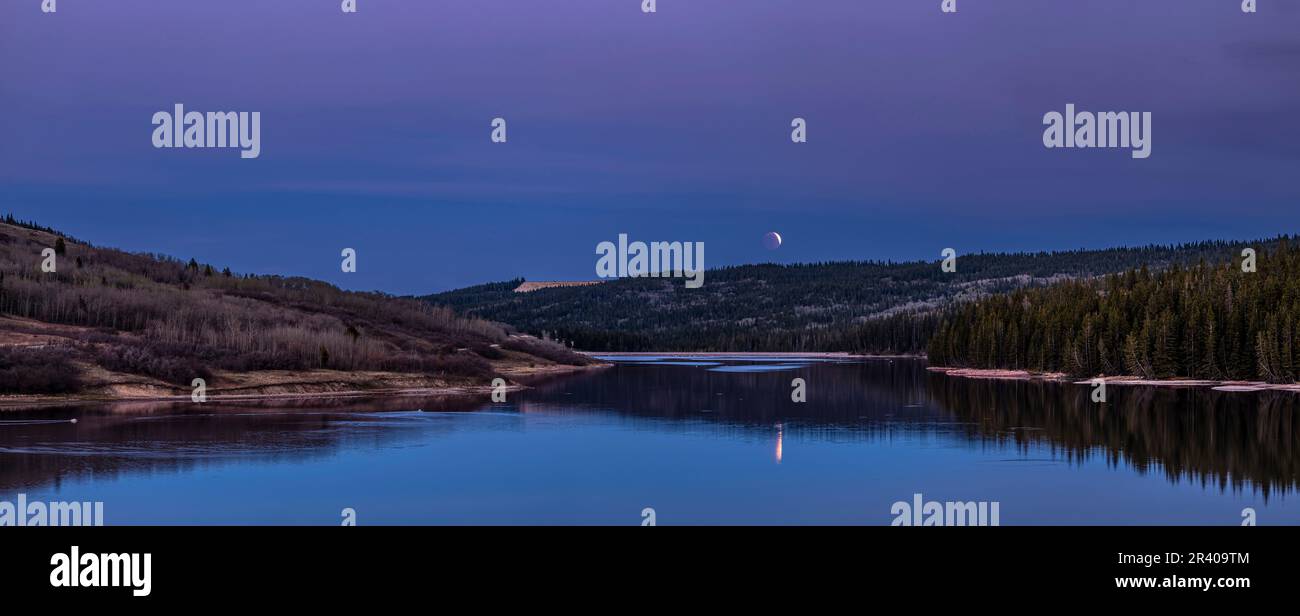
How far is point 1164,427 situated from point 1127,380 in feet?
198

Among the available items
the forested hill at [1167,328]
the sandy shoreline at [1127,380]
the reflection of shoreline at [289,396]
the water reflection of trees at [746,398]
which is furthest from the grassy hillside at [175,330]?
the forested hill at [1167,328]

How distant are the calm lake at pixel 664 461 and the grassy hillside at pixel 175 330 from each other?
40.5 ft

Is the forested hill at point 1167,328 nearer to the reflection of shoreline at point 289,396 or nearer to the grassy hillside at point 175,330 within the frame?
the reflection of shoreline at point 289,396

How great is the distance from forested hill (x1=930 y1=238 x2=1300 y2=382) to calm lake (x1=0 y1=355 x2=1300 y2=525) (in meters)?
25.5

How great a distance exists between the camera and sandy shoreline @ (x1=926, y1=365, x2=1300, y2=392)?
366 feet

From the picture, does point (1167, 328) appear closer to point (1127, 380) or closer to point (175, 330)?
point (1127, 380)

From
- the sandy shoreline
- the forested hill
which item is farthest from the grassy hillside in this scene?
the forested hill

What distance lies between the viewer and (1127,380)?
128m

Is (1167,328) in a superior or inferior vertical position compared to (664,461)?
superior

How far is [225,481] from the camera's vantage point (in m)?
48.5

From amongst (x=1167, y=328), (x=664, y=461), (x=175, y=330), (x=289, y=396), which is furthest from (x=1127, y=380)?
(x=175, y=330)

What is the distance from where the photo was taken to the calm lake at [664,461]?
41.5 metres
